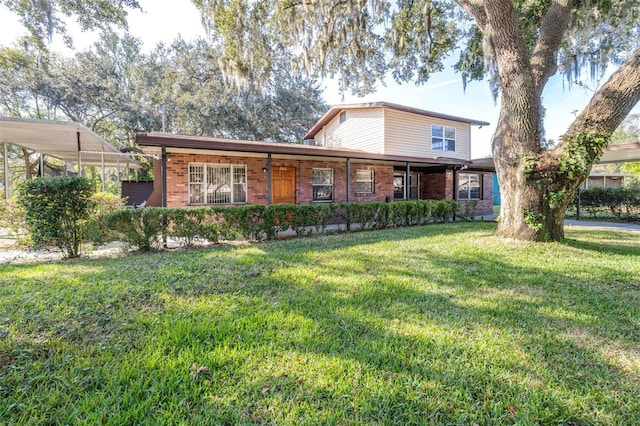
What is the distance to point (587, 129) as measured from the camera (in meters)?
5.98

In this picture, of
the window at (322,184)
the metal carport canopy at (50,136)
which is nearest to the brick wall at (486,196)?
the window at (322,184)

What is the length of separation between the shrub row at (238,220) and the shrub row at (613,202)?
11.2 metres

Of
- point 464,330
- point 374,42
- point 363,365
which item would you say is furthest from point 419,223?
point 363,365

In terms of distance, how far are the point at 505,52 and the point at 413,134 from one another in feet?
25.6

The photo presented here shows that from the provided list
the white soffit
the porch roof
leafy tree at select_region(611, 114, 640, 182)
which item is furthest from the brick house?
leafy tree at select_region(611, 114, 640, 182)

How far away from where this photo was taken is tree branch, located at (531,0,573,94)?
22.7ft

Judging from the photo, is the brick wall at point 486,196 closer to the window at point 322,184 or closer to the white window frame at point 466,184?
the white window frame at point 466,184

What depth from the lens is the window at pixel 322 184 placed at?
12719mm

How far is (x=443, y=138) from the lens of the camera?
1552cm

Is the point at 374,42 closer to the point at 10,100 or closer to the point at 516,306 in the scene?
the point at 516,306

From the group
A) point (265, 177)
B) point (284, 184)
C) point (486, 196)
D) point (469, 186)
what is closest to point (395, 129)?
point (469, 186)

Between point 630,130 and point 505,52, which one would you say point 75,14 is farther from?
point 630,130

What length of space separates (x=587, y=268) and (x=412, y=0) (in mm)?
9610

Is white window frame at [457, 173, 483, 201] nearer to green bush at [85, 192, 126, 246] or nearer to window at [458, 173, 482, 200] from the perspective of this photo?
window at [458, 173, 482, 200]
